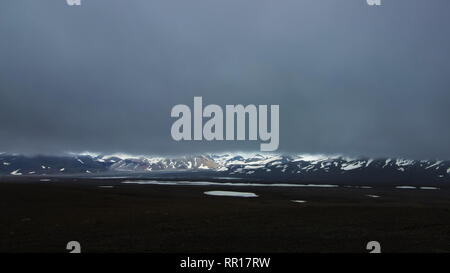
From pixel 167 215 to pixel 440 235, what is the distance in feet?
71.7

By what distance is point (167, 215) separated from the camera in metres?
33.8

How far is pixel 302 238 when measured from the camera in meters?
22.6
